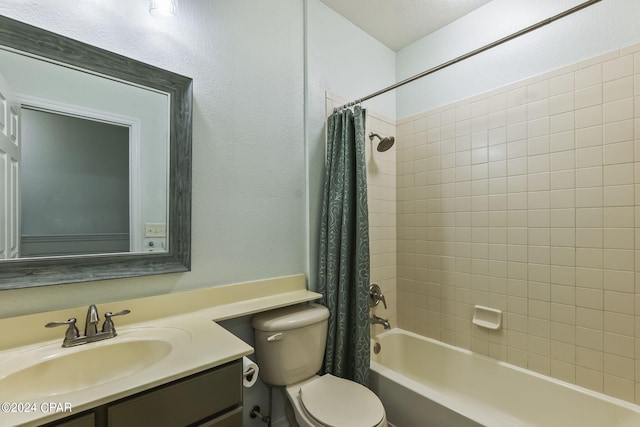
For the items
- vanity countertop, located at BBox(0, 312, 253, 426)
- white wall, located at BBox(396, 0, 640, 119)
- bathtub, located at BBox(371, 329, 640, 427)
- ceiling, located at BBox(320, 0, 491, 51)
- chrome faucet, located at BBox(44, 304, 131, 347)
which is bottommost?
bathtub, located at BBox(371, 329, 640, 427)

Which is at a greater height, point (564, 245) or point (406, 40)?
point (406, 40)

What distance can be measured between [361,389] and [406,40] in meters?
2.42

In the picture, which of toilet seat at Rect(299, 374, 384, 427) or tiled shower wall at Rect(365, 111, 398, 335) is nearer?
toilet seat at Rect(299, 374, 384, 427)

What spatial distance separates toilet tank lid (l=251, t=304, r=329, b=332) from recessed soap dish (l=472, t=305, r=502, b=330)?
3.34 feet

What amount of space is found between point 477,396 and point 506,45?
218 cm

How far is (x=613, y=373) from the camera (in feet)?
4.59

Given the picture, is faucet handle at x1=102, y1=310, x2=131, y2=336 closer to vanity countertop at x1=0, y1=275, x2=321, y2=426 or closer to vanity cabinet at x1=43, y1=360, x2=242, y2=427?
vanity countertop at x1=0, y1=275, x2=321, y2=426

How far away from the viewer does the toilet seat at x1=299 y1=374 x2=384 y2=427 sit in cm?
121

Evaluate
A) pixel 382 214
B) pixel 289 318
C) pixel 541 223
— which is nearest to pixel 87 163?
pixel 289 318

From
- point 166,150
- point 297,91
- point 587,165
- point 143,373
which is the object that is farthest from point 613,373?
point 166,150

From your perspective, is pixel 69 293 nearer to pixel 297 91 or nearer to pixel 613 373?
pixel 297 91

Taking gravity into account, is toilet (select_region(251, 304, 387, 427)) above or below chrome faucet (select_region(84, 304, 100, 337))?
below

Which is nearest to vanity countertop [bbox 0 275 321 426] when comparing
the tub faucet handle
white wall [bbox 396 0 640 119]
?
the tub faucet handle

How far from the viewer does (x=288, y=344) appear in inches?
55.4
